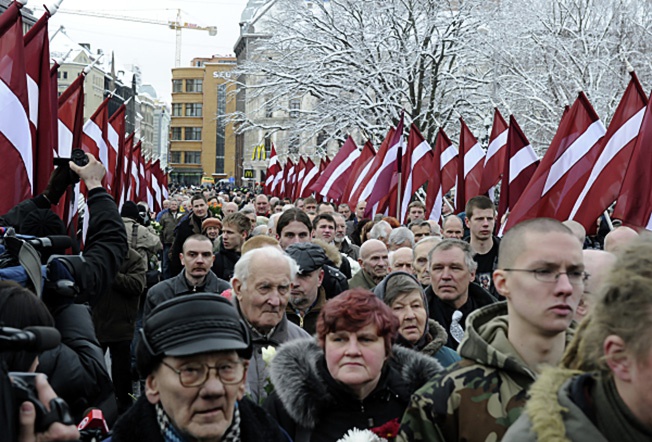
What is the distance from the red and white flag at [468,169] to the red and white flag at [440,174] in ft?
1.54

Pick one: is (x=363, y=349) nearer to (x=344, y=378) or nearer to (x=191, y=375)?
(x=344, y=378)

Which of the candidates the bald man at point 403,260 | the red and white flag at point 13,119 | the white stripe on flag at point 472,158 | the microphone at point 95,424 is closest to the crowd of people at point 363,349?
the microphone at point 95,424

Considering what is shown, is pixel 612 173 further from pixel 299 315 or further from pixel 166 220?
pixel 166 220

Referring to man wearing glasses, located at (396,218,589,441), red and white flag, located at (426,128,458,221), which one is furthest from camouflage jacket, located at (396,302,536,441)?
red and white flag, located at (426,128,458,221)

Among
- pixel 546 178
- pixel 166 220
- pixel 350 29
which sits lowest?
pixel 166 220

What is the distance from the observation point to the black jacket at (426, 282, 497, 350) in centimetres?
612

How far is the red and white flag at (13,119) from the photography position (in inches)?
304

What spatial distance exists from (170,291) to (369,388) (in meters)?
3.98

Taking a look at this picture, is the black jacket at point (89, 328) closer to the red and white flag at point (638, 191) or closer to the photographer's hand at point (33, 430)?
the photographer's hand at point (33, 430)

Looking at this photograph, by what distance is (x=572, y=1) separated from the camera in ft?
115

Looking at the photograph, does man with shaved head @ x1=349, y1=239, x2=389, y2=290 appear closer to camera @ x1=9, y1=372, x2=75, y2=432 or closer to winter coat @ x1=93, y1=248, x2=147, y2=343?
winter coat @ x1=93, y1=248, x2=147, y2=343

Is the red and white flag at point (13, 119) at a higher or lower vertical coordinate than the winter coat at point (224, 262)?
higher

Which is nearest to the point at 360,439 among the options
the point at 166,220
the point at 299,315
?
the point at 299,315

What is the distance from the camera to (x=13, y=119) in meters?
8.03
